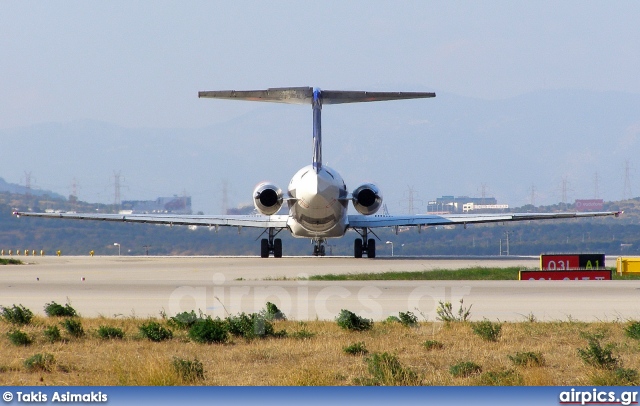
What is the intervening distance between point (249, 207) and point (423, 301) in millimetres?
68451

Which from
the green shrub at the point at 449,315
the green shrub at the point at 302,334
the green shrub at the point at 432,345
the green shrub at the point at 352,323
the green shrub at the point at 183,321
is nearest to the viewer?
the green shrub at the point at 432,345

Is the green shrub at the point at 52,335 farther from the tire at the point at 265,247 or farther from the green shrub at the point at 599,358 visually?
the tire at the point at 265,247

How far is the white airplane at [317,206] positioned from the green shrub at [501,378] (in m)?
31.0

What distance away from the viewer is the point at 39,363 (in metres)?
14.1

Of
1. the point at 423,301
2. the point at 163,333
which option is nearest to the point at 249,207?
the point at 423,301

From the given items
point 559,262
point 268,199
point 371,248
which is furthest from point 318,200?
point 559,262

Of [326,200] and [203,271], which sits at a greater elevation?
[326,200]

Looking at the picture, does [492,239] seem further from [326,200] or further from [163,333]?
[163,333]

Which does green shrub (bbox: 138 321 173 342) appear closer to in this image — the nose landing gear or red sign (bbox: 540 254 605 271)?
red sign (bbox: 540 254 605 271)

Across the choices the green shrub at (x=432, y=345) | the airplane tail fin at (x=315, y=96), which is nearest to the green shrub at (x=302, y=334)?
the green shrub at (x=432, y=345)

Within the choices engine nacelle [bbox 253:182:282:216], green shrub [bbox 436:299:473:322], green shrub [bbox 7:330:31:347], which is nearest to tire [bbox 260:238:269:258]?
engine nacelle [bbox 253:182:282:216]

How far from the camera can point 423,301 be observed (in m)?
24.6

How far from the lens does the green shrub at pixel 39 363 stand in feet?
45.9

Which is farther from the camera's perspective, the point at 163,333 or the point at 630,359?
the point at 163,333
